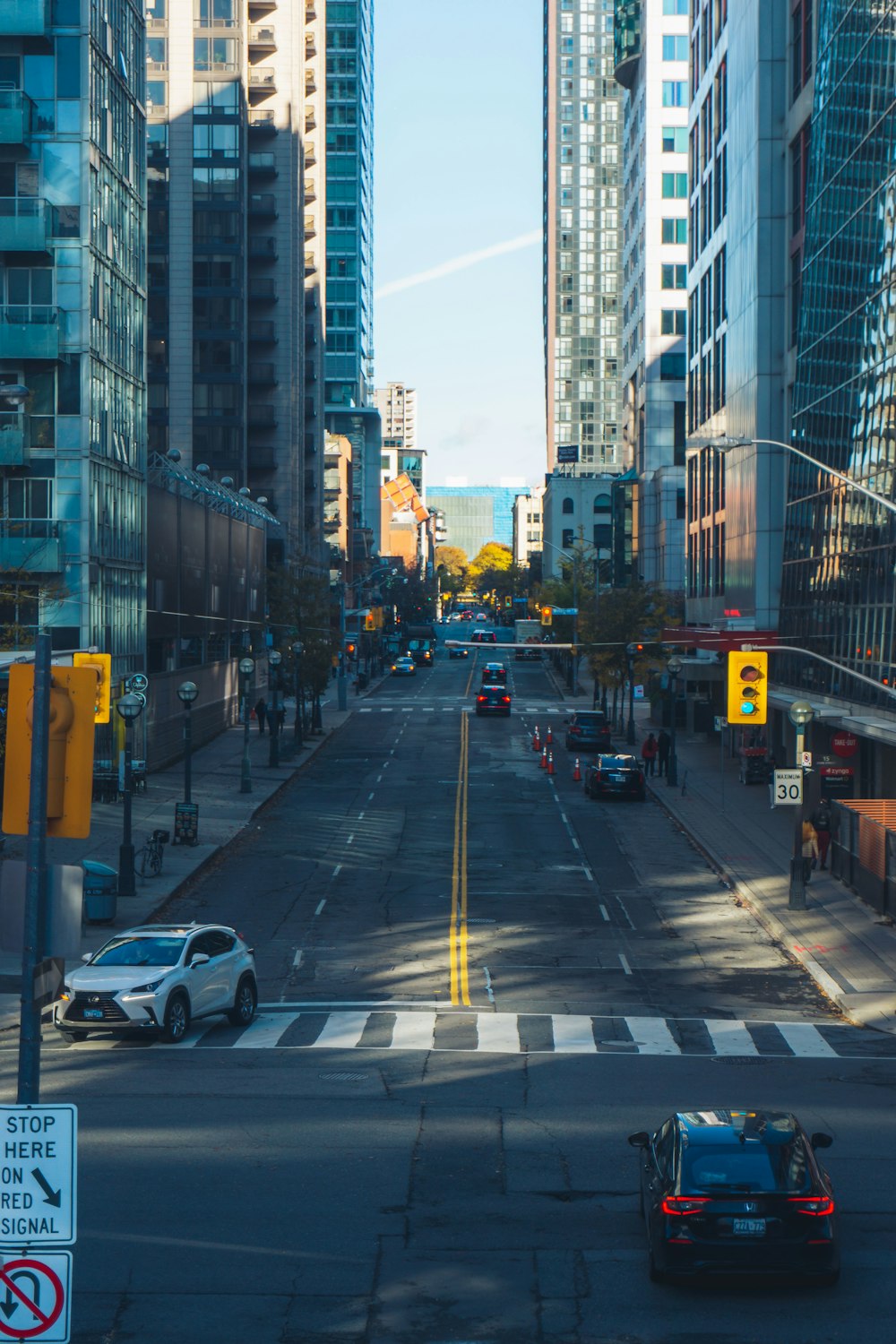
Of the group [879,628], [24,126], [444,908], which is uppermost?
[24,126]

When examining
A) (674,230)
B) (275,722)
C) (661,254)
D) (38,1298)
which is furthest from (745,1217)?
(674,230)

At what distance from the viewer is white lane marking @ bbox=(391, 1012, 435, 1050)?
22.4 meters

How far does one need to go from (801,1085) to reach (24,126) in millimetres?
39816

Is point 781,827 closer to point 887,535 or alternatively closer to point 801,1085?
point 887,535

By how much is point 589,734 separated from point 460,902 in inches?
1330

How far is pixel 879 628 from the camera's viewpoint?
43594 millimetres

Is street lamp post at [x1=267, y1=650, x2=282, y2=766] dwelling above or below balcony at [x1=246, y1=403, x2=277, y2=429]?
below

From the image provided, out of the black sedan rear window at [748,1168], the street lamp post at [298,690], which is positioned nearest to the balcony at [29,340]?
the street lamp post at [298,690]

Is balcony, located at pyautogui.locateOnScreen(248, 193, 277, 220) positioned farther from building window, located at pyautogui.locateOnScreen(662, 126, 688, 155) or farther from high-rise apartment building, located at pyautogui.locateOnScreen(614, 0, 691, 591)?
building window, located at pyautogui.locateOnScreen(662, 126, 688, 155)

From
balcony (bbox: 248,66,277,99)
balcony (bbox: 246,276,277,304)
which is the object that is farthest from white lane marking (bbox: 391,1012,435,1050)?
balcony (bbox: 248,66,277,99)

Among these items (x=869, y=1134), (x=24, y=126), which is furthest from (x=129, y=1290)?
(x=24, y=126)

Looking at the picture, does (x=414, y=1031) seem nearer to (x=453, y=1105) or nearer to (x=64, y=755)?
(x=453, y=1105)

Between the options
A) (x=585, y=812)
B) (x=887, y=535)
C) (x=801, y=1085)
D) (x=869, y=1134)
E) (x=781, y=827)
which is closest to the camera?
(x=869, y=1134)

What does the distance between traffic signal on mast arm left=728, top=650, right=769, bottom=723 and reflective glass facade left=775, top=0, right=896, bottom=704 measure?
33.8ft
